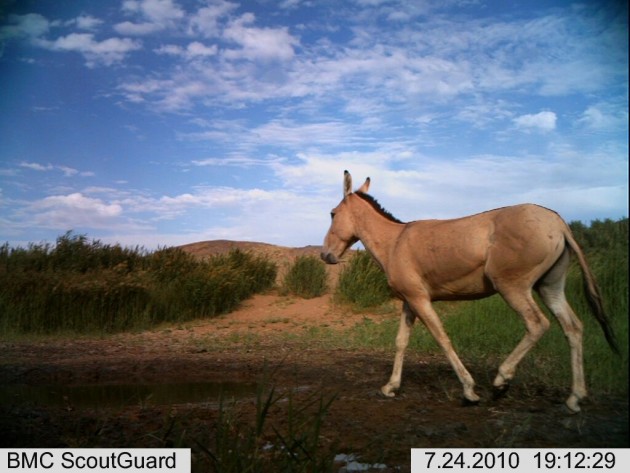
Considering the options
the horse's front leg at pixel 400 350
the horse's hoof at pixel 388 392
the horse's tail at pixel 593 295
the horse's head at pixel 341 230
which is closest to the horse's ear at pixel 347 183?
the horse's head at pixel 341 230

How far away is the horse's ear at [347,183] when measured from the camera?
5703 mm

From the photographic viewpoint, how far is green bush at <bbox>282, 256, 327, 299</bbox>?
15.5 m

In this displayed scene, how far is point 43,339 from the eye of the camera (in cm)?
984

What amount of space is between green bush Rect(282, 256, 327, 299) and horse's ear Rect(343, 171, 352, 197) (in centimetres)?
972

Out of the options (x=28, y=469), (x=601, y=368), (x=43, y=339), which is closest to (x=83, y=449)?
(x=28, y=469)

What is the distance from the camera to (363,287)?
13117 millimetres

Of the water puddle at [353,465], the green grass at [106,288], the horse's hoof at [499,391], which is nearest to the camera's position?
the water puddle at [353,465]

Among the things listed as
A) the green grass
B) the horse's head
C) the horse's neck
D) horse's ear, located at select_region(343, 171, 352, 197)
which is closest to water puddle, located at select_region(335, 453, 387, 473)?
the horse's neck

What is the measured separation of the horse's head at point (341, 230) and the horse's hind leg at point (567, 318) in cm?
193

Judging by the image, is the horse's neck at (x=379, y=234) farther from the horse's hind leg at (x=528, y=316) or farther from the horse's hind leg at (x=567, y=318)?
the horse's hind leg at (x=567, y=318)

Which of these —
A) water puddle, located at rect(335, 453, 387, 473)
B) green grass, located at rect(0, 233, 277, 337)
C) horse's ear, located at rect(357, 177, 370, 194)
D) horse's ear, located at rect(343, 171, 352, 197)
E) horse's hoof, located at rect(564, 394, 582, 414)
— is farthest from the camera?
green grass, located at rect(0, 233, 277, 337)

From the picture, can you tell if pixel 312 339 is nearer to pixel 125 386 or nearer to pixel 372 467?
pixel 125 386

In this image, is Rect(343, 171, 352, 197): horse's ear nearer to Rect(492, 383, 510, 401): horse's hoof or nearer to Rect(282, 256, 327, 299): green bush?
Rect(492, 383, 510, 401): horse's hoof

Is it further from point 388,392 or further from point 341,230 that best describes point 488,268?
point 341,230
